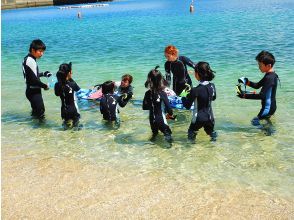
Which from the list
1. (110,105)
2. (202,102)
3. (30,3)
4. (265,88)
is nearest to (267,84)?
(265,88)

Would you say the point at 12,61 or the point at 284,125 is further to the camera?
the point at 12,61

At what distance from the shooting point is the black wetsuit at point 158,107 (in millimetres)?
7031

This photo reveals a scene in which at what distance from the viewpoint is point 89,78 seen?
15477 millimetres

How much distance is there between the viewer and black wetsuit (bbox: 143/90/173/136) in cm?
703

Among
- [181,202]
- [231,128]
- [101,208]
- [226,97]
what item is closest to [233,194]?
[181,202]

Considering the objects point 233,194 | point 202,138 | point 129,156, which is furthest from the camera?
point 202,138

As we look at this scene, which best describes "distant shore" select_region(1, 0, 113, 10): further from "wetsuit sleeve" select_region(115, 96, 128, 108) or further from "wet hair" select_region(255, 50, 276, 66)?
"wet hair" select_region(255, 50, 276, 66)

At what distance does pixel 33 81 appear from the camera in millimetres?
8609

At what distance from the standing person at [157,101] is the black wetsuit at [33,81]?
2878mm

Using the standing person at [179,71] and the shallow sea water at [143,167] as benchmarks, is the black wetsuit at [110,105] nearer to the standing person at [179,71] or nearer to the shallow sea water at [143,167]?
the shallow sea water at [143,167]

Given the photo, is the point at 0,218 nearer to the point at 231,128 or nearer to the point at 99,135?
the point at 99,135

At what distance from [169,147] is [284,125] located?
2950 mm

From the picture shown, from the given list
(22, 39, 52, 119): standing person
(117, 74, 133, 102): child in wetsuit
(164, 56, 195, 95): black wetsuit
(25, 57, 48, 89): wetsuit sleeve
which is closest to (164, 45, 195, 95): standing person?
(164, 56, 195, 95): black wetsuit

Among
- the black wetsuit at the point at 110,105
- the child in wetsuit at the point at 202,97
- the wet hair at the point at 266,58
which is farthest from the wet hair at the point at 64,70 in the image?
the wet hair at the point at 266,58
